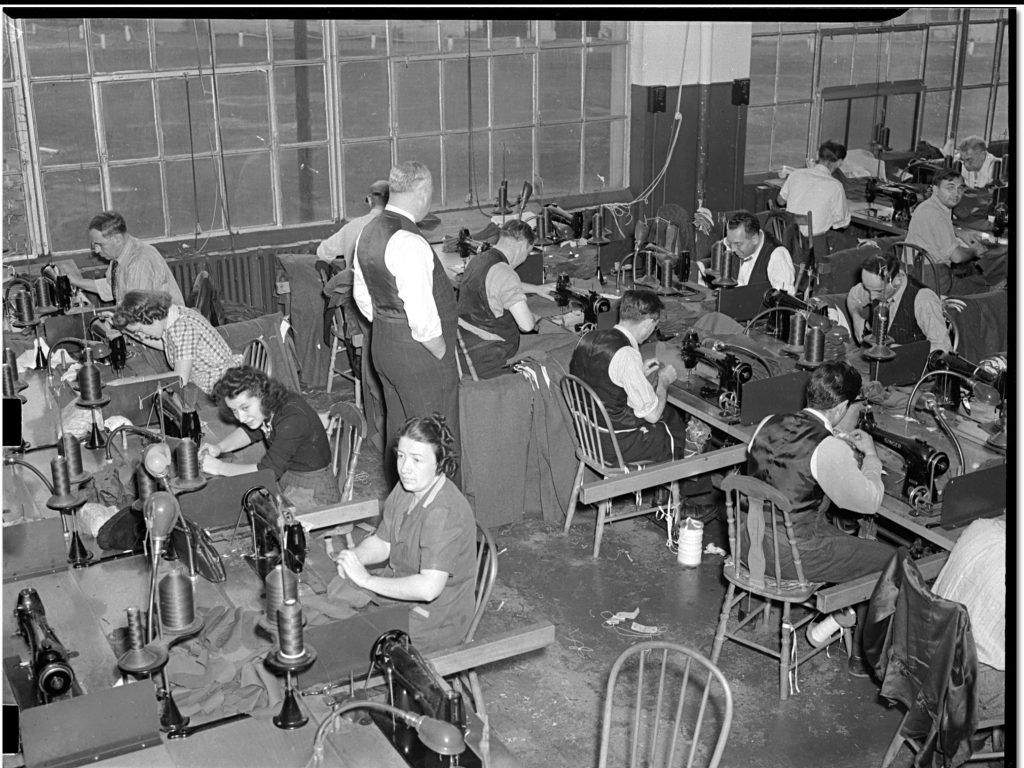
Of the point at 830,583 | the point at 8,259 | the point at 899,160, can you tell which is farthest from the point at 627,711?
the point at 899,160

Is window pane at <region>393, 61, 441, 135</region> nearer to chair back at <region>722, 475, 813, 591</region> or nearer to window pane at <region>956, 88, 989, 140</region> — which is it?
window pane at <region>956, 88, 989, 140</region>

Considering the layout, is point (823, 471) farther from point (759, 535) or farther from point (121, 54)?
point (121, 54)

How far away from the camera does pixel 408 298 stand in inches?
198

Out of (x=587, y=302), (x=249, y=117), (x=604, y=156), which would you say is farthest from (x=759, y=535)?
(x=604, y=156)

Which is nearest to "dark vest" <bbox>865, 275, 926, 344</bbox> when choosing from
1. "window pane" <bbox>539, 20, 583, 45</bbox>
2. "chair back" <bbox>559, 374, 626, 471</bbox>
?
"chair back" <bbox>559, 374, 626, 471</bbox>

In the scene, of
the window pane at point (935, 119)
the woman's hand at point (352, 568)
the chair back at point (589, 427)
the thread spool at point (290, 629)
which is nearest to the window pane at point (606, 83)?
the window pane at point (935, 119)

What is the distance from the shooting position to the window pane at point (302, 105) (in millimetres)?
8609

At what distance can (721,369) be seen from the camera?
5418 mm

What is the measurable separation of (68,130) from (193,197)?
0.91 meters

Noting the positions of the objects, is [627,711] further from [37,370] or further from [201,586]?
[37,370]

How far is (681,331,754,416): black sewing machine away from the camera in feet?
17.5

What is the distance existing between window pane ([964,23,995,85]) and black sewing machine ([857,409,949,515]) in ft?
30.0

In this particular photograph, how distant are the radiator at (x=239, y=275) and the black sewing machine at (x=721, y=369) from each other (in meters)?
3.49

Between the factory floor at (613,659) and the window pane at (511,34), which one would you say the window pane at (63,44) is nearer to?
the window pane at (511,34)
